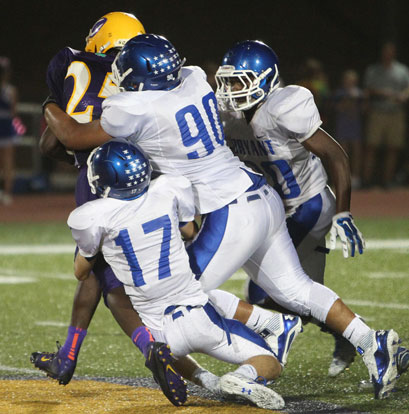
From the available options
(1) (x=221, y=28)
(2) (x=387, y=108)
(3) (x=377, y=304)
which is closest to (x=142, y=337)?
(3) (x=377, y=304)

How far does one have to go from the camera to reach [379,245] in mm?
8828

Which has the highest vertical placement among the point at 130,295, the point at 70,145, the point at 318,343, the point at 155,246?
the point at 70,145

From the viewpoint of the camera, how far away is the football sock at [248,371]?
3.54 m

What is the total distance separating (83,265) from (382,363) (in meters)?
1.26

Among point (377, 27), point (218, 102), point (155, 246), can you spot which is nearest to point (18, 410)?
point (155, 246)

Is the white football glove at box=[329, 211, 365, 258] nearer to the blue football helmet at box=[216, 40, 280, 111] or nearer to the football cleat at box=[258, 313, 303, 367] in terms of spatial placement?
the football cleat at box=[258, 313, 303, 367]

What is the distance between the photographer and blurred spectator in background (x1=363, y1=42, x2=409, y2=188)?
12984 millimetres

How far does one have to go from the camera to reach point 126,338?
523 cm

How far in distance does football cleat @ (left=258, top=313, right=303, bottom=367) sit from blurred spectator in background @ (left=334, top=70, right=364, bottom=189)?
386 inches

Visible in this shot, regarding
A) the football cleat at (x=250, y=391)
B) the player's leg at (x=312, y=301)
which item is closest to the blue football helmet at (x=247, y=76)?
the player's leg at (x=312, y=301)

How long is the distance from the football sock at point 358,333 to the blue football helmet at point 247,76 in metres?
1.08

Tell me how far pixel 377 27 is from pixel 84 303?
57.4 feet

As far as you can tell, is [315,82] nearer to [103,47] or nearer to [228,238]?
[103,47]

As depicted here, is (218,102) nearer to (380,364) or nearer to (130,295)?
(130,295)
